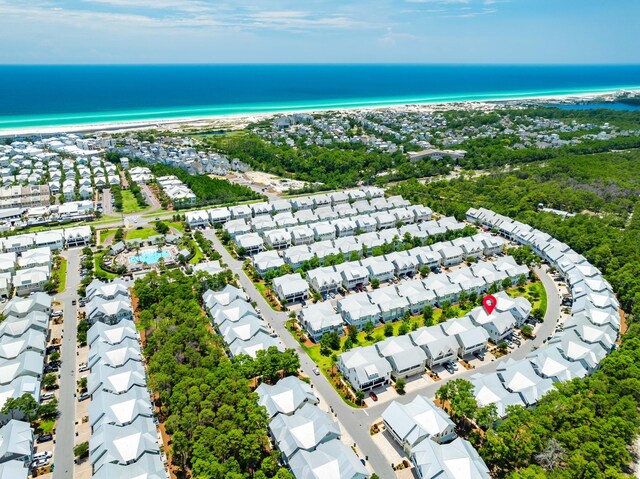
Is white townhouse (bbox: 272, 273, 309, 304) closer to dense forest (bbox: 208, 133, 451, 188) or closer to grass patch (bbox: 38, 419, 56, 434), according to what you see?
grass patch (bbox: 38, 419, 56, 434)

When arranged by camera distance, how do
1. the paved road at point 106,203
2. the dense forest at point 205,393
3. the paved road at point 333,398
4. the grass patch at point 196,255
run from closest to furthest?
the dense forest at point 205,393
the paved road at point 333,398
the grass patch at point 196,255
the paved road at point 106,203

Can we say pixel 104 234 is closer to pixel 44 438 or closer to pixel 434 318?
pixel 44 438

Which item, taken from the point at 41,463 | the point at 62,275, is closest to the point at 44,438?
the point at 41,463

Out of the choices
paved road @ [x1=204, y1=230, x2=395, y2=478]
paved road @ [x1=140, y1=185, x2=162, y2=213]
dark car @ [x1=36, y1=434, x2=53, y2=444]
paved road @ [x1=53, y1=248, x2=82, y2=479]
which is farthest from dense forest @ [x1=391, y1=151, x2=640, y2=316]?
dark car @ [x1=36, y1=434, x2=53, y2=444]

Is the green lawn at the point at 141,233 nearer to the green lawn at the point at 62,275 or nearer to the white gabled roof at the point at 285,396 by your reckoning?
the green lawn at the point at 62,275

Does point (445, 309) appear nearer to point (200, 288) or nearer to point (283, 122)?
point (200, 288)

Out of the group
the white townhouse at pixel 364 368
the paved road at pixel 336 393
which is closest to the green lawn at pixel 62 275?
the paved road at pixel 336 393

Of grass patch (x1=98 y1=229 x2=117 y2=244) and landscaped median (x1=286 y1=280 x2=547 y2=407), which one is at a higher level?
grass patch (x1=98 y1=229 x2=117 y2=244)
